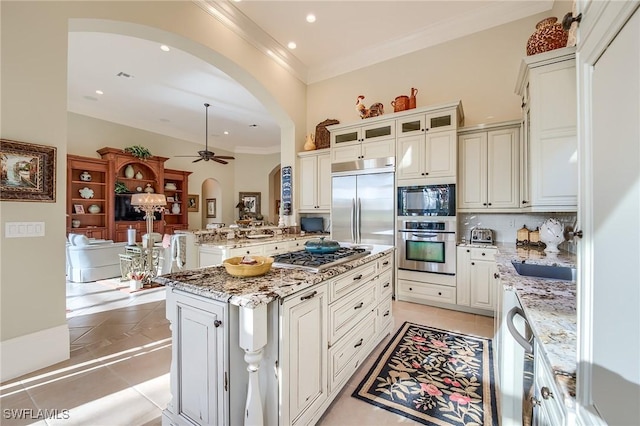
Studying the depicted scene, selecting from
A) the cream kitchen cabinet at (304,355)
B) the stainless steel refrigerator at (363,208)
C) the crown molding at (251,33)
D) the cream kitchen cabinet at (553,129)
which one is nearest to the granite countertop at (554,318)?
the cream kitchen cabinet at (553,129)

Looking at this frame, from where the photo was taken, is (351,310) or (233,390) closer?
(233,390)

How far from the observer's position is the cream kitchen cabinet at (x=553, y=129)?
7.16 feet

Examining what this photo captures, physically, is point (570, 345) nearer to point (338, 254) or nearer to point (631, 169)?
point (631, 169)

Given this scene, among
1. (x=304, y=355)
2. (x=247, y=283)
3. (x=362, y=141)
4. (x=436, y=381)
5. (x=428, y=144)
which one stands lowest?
(x=436, y=381)

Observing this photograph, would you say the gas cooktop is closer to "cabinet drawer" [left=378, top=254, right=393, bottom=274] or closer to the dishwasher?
"cabinet drawer" [left=378, top=254, right=393, bottom=274]

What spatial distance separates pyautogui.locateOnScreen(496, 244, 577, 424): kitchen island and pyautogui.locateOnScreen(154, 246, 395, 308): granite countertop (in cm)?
96

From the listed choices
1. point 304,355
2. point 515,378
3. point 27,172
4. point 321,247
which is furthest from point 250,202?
point 515,378

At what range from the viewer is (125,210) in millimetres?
6781

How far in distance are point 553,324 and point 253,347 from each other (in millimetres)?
1196

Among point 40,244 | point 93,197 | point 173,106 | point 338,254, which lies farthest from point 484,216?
point 93,197

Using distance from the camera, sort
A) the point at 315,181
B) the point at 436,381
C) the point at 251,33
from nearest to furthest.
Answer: the point at 436,381, the point at 251,33, the point at 315,181

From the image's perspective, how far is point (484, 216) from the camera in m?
3.68

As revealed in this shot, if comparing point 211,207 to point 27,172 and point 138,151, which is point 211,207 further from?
point 27,172

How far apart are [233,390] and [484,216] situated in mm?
3703
